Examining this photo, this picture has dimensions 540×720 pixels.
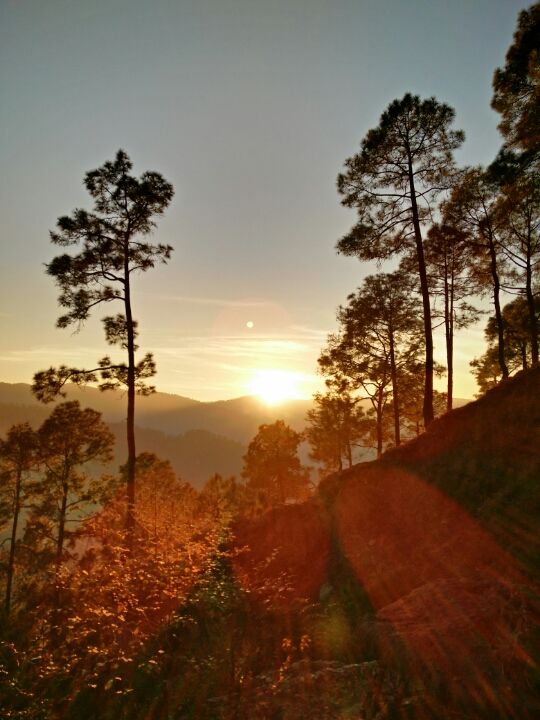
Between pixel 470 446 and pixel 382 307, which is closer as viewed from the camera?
pixel 470 446

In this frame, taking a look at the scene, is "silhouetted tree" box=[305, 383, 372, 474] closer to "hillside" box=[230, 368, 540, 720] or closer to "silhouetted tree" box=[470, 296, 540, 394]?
"silhouetted tree" box=[470, 296, 540, 394]

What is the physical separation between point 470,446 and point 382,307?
42.4ft

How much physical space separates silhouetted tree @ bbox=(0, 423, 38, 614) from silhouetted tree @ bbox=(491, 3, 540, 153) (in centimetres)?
2749

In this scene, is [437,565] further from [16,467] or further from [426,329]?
[16,467]

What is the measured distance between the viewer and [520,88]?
1339cm

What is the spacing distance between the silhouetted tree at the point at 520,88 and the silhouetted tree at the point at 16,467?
27.5 metres

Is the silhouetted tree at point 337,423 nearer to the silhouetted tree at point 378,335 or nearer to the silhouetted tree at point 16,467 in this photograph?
the silhouetted tree at point 378,335

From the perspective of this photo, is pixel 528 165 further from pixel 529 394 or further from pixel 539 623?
pixel 539 623

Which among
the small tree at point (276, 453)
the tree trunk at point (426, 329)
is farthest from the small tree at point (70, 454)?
the small tree at point (276, 453)

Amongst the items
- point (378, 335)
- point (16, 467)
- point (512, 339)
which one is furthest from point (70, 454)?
point (512, 339)

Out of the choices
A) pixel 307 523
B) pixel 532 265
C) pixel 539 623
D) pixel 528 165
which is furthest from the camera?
pixel 532 265

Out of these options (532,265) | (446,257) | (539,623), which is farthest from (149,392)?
(532,265)

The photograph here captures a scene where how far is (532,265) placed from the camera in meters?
22.0

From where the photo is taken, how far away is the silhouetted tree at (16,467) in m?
24.3
